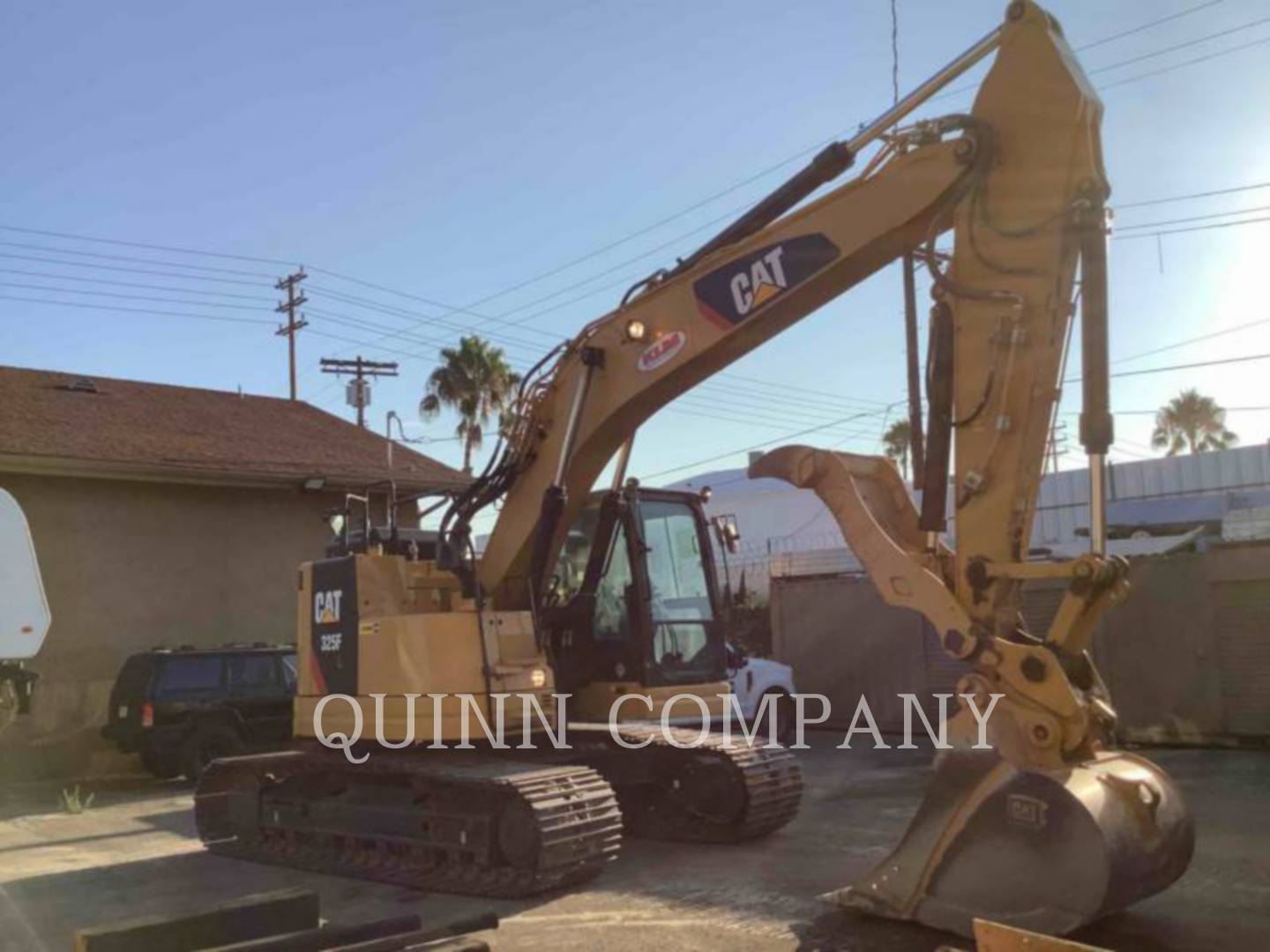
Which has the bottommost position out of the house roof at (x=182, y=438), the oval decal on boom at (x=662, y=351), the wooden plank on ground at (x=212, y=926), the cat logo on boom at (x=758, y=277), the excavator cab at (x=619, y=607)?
the wooden plank on ground at (x=212, y=926)

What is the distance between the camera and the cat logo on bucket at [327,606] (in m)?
9.14

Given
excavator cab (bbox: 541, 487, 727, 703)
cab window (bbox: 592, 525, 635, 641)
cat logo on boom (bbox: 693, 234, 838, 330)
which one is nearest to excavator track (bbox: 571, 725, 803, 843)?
excavator cab (bbox: 541, 487, 727, 703)

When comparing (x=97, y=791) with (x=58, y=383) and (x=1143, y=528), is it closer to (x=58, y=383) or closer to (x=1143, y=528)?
(x=58, y=383)

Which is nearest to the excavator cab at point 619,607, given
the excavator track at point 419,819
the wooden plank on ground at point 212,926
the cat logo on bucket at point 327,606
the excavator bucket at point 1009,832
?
the excavator track at point 419,819

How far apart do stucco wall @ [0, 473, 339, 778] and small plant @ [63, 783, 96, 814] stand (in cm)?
170

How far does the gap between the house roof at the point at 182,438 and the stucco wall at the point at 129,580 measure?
1.61ft

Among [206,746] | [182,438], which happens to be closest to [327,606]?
[206,746]

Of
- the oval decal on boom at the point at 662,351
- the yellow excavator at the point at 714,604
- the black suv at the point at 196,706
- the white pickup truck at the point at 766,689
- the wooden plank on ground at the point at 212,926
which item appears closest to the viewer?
the wooden plank on ground at the point at 212,926

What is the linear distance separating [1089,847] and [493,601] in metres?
4.54

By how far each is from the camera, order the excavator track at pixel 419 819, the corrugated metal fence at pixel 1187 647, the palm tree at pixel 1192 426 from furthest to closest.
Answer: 1. the palm tree at pixel 1192 426
2. the corrugated metal fence at pixel 1187 647
3. the excavator track at pixel 419 819

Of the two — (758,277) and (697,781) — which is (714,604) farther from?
(758,277)

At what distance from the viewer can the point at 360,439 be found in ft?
68.6

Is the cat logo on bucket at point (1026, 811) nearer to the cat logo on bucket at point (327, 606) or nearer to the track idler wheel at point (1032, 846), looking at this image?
the track idler wheel at point (1032, 846)

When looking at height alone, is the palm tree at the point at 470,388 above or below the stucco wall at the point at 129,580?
above
